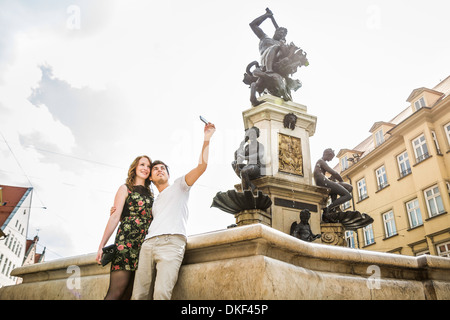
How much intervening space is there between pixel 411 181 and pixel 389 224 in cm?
327

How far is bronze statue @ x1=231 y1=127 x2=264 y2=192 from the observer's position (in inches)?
231

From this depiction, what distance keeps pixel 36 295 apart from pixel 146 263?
2403 mm

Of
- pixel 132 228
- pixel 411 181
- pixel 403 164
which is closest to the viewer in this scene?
pixel 132 228

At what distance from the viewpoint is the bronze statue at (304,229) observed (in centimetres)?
530

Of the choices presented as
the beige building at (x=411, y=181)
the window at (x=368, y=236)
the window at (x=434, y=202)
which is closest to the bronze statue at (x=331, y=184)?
the beige building at (x=411, y=181)

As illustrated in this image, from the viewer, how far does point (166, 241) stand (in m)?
2.54

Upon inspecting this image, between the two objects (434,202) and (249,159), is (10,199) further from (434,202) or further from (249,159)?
(434,202)

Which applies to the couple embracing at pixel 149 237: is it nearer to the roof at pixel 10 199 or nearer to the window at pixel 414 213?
the window at pixel 414 213

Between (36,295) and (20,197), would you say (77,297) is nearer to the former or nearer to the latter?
(36,295)

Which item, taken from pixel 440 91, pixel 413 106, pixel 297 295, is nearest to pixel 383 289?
pixel 297 295

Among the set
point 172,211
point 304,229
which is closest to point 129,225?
point 172,211

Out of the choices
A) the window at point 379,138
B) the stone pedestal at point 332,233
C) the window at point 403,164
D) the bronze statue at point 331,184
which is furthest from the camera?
the window at point 379,138

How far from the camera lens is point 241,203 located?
5430 mm

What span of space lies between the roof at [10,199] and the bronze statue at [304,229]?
3431 cm
